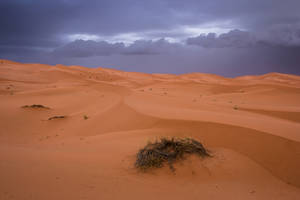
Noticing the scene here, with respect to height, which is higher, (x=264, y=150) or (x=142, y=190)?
(x=264, y=150)

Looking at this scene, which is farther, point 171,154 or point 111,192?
point 171,154

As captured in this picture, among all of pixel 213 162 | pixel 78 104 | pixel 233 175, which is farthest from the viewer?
pixel 78 104

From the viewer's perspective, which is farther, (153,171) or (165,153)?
(165,153)

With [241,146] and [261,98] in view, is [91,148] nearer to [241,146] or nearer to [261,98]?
[241,146]

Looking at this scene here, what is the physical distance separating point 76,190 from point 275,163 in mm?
3923

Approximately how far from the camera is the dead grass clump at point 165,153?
445 cm

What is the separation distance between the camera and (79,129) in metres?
8.44

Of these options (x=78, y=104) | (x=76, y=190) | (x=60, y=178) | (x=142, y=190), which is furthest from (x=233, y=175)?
(x=78, y=104)

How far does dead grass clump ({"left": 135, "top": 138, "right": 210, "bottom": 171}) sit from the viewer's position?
4445 millimetres

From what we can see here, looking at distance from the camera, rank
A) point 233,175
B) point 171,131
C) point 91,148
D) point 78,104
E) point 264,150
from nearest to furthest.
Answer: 1. point 233,175
2. point 264,150
3. point 91,148
4. point 171,131
5. point 78,104

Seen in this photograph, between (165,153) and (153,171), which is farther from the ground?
(165,153)

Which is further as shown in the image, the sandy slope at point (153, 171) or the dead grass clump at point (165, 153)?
the dead grass clump at point (165, 153)

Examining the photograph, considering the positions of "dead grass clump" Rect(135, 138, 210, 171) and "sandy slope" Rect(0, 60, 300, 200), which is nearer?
"sandy slope" Rect(0, 60, 300, 200)

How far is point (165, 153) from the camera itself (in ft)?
14.9
